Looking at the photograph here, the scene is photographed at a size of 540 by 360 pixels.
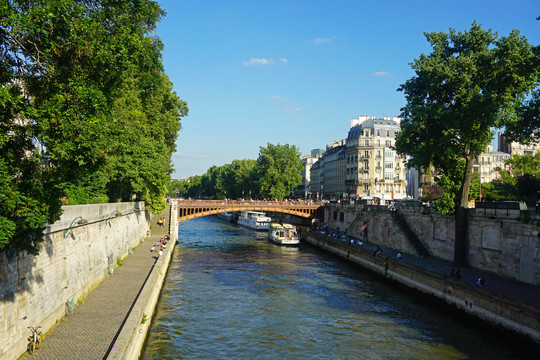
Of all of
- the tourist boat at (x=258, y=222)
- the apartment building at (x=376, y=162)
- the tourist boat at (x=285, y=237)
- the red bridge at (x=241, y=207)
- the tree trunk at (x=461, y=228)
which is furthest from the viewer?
the apartment building at (x=376, y=162)

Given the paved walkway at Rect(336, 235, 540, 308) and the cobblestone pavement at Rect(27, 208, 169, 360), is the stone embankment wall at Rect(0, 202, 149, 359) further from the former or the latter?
the paved walkway at Rect(336, 235, 540, 308)

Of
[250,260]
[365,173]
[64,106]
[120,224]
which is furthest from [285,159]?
[64,106]

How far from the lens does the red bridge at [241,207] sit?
6706 cm

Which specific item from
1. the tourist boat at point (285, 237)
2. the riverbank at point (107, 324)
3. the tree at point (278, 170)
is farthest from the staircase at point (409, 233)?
the tree at point (278, 170)

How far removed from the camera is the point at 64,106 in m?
13.0

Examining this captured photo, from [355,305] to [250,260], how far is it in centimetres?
1998

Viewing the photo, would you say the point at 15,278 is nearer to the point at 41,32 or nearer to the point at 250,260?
the point at 41,32

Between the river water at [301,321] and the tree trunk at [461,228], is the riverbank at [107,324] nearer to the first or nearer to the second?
the river water at [301,321]

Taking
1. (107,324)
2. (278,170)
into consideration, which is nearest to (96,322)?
(107,324)

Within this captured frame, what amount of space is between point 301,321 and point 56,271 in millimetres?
12601

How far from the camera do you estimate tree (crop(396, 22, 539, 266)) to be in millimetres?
30953

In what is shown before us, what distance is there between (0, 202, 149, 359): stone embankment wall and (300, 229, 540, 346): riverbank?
19682mm

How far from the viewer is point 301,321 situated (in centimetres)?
2470

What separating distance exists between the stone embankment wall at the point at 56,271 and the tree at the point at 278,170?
70.3 metres
